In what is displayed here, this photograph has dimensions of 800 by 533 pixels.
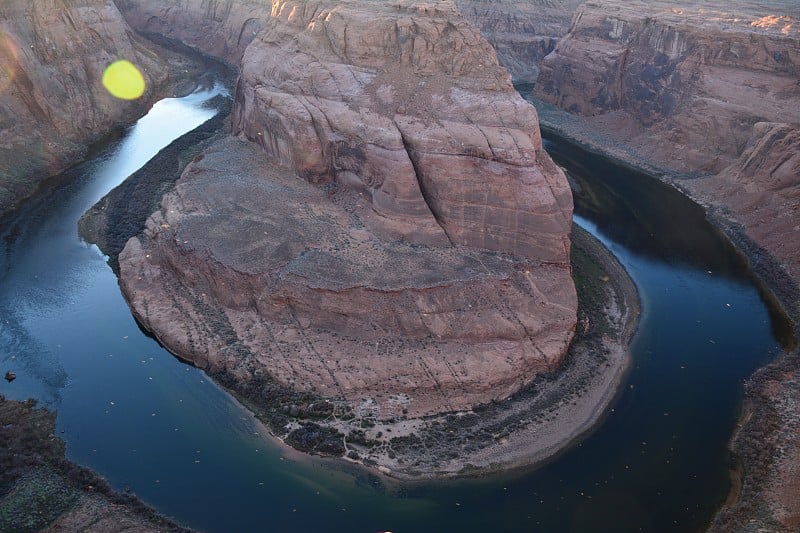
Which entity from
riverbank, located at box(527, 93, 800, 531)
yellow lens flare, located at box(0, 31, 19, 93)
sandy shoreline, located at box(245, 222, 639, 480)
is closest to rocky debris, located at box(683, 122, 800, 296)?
riverbank, located at box(527, 93, 800, 531)

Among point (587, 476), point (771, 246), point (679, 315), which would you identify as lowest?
point (771, 246)

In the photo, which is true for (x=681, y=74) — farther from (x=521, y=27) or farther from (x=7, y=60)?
(x=7, y=60)

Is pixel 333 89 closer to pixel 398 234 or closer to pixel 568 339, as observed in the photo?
pixel 398 234

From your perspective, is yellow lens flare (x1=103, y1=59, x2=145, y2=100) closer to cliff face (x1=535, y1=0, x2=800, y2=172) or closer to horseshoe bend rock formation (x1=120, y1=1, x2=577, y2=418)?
horseshoe bend rock formation (x1=120, y1=1, x2=577, y2=418)

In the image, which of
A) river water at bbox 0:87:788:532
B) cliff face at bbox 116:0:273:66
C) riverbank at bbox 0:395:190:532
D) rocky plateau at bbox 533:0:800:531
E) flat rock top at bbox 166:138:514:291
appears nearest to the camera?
riverbank at bbox 0:395:190:532

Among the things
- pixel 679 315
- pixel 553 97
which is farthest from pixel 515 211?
pixel 553 97
